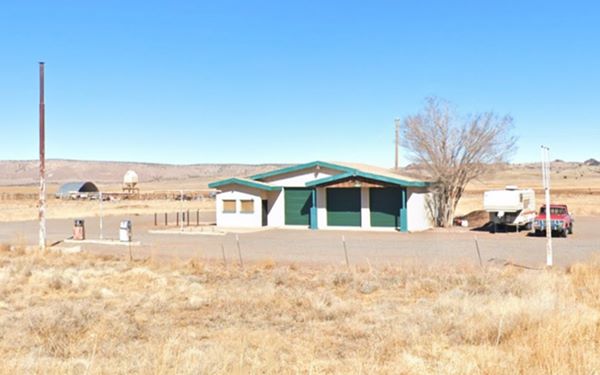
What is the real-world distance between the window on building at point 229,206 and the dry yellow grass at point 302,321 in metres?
20.0

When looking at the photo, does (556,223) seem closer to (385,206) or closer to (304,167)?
(385,206)

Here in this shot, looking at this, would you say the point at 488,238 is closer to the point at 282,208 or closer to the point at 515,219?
the point at 515,219

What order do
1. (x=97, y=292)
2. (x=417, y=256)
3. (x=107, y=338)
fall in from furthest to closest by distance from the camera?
1. (x=417, y=256)
2. (x=97, y=292)
3. (x=107, y=338)

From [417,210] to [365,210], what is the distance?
3.09m

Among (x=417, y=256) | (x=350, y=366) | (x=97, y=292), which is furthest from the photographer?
(x=417, y=256)

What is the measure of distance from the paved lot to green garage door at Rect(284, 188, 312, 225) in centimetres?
234

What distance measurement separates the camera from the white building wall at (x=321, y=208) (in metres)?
34.5

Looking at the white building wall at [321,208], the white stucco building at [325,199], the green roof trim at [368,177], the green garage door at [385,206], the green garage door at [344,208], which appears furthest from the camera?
the white building wall at [321,208]

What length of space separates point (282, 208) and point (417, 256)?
16.9 m

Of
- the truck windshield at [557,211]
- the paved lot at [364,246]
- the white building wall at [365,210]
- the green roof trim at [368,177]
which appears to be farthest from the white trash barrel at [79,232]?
the truck windshield at [557,211]

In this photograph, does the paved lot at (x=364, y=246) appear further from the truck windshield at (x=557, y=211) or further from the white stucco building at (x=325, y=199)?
the white stucco building at (x=325, y=199)

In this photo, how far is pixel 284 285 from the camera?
553 inches

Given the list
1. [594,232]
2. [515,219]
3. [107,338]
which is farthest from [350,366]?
[594,232]

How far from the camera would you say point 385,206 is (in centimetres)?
3350
